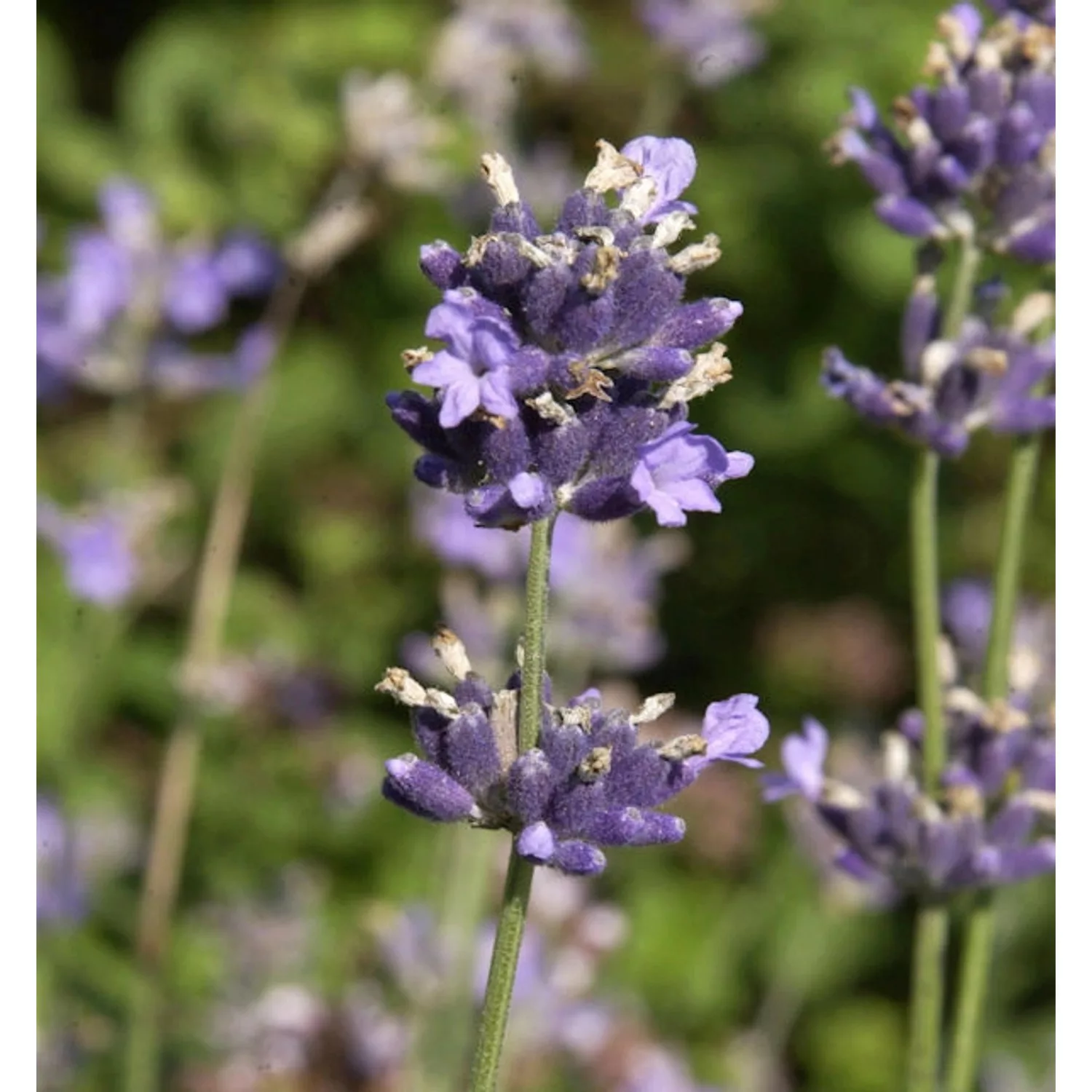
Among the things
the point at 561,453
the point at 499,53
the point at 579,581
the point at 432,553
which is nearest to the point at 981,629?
the point at 579,581

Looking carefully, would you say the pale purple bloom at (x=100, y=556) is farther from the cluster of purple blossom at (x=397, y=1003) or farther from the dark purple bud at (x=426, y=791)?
the dark purple bud at (x=426, y=791)

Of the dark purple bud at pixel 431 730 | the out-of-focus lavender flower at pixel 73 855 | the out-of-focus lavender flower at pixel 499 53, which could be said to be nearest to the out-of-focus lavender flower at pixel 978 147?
the dark purple bud at pixel 431 730

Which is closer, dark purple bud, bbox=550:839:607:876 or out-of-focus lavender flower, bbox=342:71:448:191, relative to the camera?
dark purple bud, bbox=550:839:607:876

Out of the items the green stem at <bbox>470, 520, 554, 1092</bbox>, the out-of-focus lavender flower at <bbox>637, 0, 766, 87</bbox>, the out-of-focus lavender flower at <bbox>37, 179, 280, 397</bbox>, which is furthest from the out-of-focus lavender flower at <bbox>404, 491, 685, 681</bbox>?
the green stem at <bbox>470, 520, 554, 1092</bbox>

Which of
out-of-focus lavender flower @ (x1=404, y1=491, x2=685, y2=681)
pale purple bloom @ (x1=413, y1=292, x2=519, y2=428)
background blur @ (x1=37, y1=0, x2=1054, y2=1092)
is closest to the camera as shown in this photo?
pale purple bloom @ (x1=413, y1=292, x2=519, y2=428)

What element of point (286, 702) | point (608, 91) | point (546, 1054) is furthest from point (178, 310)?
point (608, 91)

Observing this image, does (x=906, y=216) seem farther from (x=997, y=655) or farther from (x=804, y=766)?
(x=804, y=766)

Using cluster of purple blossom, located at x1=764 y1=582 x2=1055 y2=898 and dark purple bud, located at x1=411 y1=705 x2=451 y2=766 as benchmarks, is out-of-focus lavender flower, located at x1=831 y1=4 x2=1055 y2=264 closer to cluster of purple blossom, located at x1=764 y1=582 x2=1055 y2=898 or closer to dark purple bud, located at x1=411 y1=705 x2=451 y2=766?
cluster of purple blossom, located at x1=764 y1=582 x2=1055 y2=898
